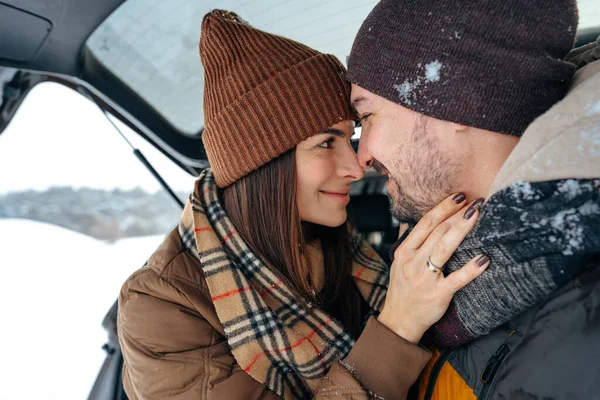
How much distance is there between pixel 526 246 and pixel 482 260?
145 millimetres

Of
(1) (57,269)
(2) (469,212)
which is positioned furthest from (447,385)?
Result: (1) (57,269)

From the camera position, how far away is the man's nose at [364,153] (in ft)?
4.67

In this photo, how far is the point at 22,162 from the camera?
5816 mm

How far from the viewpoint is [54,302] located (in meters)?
3.48

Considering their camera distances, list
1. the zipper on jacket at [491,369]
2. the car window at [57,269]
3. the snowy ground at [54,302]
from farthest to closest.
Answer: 1. the snowy ground at [54,302]
2. the car window at [57,269]
3. the zipper on jacket at [491,369]

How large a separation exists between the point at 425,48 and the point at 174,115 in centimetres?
174

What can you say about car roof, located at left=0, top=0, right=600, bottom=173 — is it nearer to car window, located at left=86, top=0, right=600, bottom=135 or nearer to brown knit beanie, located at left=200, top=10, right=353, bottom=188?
car window, located at left=86, top=0, right=600, bottom=135

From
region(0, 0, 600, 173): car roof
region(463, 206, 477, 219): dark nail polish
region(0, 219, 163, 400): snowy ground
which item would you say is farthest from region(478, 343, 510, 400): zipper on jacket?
region(0, 219, 163, 400): snowy ground

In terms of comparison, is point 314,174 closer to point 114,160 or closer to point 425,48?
point 425,48

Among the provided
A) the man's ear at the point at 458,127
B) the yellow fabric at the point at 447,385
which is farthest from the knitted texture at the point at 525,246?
the man's ear at the point at 458,127

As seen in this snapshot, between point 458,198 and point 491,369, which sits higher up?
point 458,198

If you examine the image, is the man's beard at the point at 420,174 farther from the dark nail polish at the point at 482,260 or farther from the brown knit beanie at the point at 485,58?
the dark nail polish at the point at 482,260

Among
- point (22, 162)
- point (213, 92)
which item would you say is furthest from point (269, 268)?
point (22, 162)

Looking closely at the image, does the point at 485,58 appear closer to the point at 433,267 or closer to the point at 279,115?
the point at 433,267
